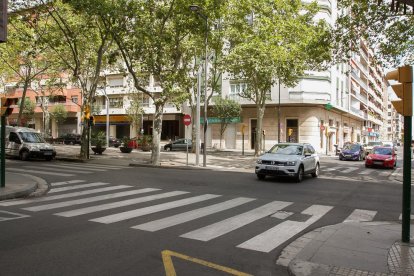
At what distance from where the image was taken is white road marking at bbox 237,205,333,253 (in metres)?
5.71

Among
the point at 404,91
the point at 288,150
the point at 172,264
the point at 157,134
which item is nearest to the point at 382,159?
the point at 288,150

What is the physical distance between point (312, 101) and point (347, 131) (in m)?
20.3

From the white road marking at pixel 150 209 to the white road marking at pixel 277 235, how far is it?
2.71 m

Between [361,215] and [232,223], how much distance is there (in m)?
3.31

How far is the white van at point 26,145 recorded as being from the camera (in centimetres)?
2131

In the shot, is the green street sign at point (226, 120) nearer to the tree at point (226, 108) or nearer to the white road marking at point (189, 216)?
the tree at point (226, 108)

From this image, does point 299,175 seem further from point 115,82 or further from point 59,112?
point 59,112

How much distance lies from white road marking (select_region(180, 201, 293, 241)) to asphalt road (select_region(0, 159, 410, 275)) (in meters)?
0.02

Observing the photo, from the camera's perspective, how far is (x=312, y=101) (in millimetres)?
38594

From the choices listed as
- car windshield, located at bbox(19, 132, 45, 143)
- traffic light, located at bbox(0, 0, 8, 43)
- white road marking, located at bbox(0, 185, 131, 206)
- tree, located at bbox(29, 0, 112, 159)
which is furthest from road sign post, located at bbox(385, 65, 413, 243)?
car windshield, located at bbox(19, 132, 45, 143)

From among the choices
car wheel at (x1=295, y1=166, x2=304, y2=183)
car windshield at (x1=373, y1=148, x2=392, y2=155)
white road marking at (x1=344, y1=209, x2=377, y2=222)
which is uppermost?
car windshield at (x1=373, y1=148, x2=392, y2=155)

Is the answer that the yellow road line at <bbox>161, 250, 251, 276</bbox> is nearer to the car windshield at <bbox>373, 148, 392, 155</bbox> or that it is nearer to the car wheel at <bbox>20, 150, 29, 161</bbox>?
the car wheel at <bbox>20, 150, 29, 161</bbox>

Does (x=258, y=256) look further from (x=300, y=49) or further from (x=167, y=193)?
(x=300, y=49)

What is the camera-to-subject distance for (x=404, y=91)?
5730 millimetres
